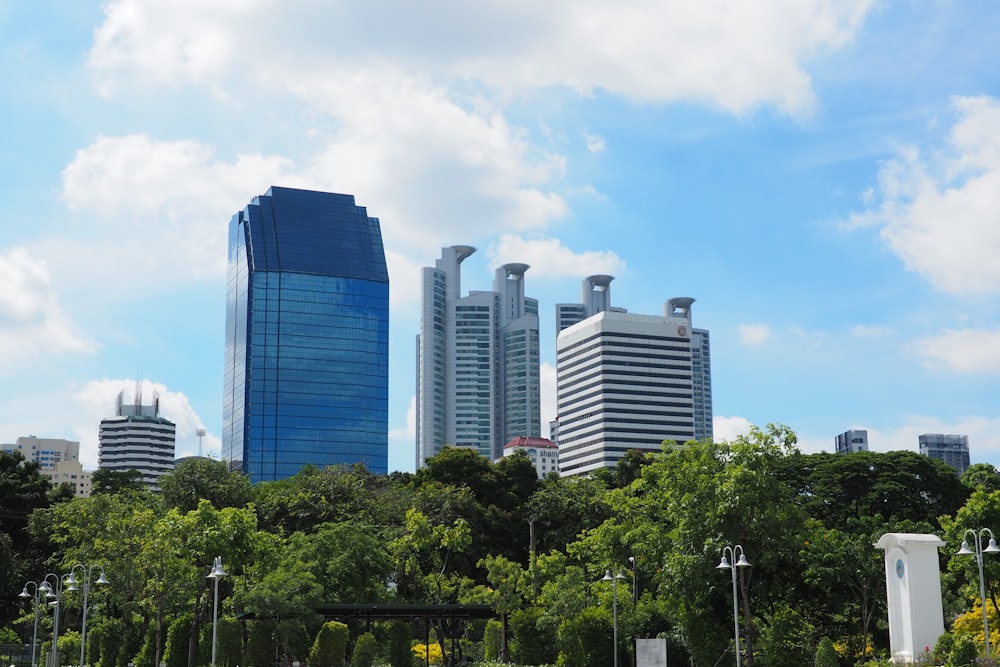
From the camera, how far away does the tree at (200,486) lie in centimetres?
5341

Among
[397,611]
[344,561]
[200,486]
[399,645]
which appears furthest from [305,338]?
[397,611]

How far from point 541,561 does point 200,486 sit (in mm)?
18952

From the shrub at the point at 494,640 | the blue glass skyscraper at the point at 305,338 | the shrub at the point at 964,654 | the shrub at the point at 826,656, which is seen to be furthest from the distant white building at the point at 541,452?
the shrub at the point at 964,654

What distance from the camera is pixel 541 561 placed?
44000 mm

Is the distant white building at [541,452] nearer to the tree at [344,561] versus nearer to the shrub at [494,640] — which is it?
the tree at [344,561]

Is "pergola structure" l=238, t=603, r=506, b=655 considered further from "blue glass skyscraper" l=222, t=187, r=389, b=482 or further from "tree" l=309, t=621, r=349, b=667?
"blue glass skyscraper" l=222, t=187, r=389, b=482

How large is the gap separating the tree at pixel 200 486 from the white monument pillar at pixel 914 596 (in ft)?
108

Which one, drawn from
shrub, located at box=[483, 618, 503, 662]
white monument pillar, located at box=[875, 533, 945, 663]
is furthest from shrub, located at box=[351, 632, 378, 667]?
white monument pillar, located at box=[875, 533, 945, 663]

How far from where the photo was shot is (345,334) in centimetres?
15250

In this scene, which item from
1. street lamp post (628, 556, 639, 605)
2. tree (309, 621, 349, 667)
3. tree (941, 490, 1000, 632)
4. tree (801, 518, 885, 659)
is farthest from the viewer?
street lamp post (628, 556, 639, 605)

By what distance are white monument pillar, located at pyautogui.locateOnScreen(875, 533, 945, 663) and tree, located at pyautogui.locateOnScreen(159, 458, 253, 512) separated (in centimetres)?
3280

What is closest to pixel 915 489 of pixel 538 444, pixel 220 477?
pixel 220 477

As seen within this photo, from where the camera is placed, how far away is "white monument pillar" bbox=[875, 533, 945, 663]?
3144 cm

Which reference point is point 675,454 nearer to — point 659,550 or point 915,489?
point 659,550
